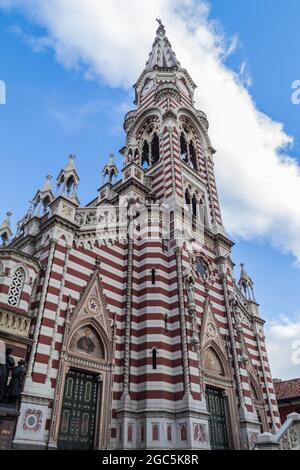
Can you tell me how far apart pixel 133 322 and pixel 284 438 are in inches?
336

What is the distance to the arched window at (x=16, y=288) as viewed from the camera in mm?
14742

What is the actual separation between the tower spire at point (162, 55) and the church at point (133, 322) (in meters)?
13.4

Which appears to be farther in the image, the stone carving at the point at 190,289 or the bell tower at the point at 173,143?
the bell tower at the point at 173,143

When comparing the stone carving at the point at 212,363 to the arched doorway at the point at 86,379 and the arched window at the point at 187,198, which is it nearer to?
the arched doorway at the point at 86,379

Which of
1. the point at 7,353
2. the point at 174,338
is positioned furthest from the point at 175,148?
the point at 7,353

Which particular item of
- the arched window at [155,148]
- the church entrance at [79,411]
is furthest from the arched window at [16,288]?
the arched window at [155,148]

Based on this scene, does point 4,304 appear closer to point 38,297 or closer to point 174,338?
point 38,297

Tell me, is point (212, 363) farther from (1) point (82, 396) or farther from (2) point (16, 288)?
(2) point (16, 288)

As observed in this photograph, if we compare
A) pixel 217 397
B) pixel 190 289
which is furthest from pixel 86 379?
pixel 217 397

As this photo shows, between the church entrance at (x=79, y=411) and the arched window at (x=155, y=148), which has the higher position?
the arched window at (x=155, y=148)

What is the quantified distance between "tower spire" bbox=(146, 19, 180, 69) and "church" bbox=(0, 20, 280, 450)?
13.4 metres

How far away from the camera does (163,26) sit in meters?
46.3

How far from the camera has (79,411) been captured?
15461 mm

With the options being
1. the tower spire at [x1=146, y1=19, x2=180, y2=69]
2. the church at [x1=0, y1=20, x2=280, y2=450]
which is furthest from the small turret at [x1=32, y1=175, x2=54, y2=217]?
the tower spire at [x1=146, y1=19, x2=180, y2=69]
